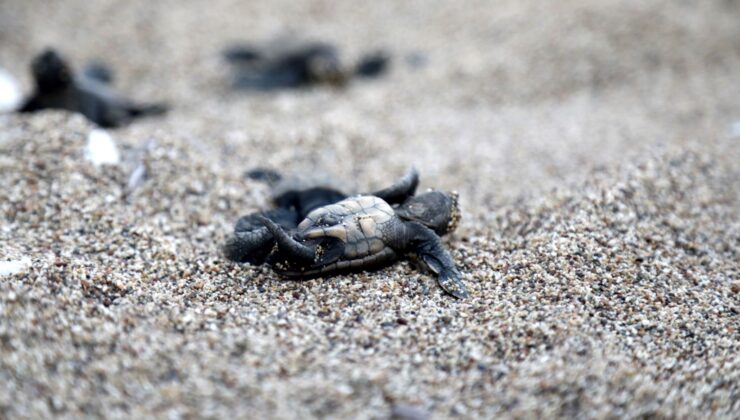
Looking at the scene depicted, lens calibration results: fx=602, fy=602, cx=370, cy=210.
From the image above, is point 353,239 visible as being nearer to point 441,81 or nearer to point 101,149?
point 101,149

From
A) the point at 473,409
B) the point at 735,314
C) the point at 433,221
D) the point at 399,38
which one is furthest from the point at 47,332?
the point at 399,38

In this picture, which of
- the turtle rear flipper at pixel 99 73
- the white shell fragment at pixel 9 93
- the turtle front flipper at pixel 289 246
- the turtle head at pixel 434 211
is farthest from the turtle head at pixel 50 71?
the turtle head at pixel 434 211

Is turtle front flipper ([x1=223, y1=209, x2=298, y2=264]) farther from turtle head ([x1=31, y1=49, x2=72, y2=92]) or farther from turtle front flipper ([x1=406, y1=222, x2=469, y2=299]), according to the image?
turtle head ([x1=31, y1=49, x2=72, y2=92])

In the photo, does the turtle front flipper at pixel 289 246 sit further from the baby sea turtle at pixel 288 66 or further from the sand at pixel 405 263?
the baby sea turtle at pixel 288 66

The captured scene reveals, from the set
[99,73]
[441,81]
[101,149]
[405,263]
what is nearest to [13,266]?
[101,149]

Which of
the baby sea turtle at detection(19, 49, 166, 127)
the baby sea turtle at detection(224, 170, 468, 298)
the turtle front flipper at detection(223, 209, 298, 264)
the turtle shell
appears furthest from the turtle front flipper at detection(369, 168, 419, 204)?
the baby sea turtle at detection(19, 49, 166, 127)
